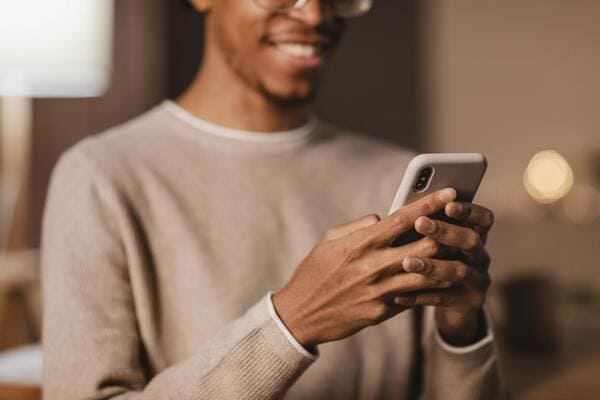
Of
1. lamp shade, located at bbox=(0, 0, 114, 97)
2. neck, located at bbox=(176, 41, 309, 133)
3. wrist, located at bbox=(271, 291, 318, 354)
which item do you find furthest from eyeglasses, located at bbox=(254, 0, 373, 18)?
lamp shade, located at bbox=(0, 0, 114, 97)

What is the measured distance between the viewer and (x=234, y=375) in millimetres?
833

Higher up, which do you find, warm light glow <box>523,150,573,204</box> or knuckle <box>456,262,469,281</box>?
knuckle <box>456,262,469,281</box>

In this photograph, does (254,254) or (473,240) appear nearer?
(473,240)

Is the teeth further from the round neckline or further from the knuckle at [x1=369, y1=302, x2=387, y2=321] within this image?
the knuckle at [x1=369, y1=302, x2=387, y2=321]

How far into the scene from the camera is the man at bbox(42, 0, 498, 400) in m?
0.80

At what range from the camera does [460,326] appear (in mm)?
973

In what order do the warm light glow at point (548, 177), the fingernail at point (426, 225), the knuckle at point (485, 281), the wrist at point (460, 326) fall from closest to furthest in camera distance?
the fingernail at point (426, 225) → the knuckle at point (485, 281) → the wrist at point (460, 326) → the warm light glow at point (548, 177)

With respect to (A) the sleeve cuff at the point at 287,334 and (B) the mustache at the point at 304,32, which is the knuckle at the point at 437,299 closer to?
(A) the sleeve cuff at the point at 287,334

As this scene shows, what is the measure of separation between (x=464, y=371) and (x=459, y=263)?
25 cm

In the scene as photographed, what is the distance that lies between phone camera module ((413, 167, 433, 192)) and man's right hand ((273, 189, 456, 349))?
0.02m

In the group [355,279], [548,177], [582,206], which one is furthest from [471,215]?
[548,177]

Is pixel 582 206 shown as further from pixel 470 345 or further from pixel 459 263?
pixel 459 263

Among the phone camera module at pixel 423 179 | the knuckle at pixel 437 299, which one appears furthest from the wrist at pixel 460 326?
the phone camera module at pixel 423 179

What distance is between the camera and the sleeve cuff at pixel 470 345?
986 mm
